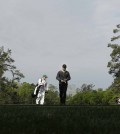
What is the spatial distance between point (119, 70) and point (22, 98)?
8293 cm

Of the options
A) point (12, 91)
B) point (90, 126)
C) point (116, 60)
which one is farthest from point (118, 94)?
point (90, 126)

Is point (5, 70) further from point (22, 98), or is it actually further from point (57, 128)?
point (57, 128)

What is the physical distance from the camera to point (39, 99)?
27.8 meters

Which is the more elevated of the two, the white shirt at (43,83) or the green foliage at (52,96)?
the green foliage at (52,96)

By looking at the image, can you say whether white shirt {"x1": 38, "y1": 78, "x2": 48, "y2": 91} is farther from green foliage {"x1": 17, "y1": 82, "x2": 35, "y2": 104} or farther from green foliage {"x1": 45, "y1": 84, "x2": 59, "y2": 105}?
green foliage {"x1": 45, "y1": 84, "x2": 59, "y2": 105}

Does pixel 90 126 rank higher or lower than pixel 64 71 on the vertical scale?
lower

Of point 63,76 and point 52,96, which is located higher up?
point 52,96

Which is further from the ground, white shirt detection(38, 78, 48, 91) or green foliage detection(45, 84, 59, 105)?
green foliage detection(45, 84, 59, 105)

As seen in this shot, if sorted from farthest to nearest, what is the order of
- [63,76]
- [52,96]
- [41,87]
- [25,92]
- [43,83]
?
[52,96] → [25,92] → [41,87] → [43,83] → [63,76]

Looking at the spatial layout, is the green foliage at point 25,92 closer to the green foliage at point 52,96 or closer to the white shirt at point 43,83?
the green foliage at point 52,96

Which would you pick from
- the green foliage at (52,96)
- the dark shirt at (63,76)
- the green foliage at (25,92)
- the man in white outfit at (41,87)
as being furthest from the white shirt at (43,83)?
the green foliage at (52,96)

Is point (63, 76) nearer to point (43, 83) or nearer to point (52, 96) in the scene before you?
point (43, 83)

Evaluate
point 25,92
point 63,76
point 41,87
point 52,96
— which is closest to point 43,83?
point 41,87

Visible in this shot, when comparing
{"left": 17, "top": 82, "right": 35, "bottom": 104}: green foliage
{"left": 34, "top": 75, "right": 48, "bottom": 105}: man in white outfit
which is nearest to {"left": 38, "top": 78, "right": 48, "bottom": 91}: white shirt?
{"left": 34, "top": 75, "right": 48, "bottom": 105}: man in white outfit
